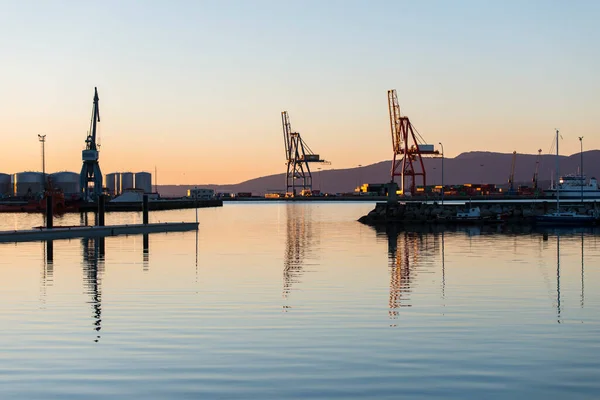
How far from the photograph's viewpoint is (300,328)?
22000 millimetres

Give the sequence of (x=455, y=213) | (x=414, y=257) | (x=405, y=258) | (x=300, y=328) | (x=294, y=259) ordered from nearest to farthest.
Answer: (x=300, y=328) → (x=405, y=258) → (x=294, y=259) → (x=414, y=257) → (x=455, y=213)

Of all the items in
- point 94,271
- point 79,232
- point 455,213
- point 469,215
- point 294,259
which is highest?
point 455,213

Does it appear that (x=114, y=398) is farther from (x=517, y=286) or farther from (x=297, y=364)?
(x=517, y=286)

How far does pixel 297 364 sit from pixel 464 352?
4126 millimetres

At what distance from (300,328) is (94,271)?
20.3 m

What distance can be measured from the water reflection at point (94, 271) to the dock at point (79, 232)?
240cm

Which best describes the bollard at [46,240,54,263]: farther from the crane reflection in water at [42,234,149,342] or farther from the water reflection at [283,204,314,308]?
the water reflection at [283,204,314,308]

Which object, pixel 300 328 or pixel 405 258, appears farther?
pixel 405 258

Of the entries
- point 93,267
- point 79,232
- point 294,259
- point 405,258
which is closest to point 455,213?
point 79,232

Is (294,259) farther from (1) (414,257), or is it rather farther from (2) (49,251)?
(2) (49,251)

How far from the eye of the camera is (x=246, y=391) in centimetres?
1487

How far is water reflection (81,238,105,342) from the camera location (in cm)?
2539

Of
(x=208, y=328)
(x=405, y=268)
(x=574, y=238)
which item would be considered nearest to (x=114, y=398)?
(x=208, y=328)

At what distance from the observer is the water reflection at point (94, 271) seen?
25.4 m
